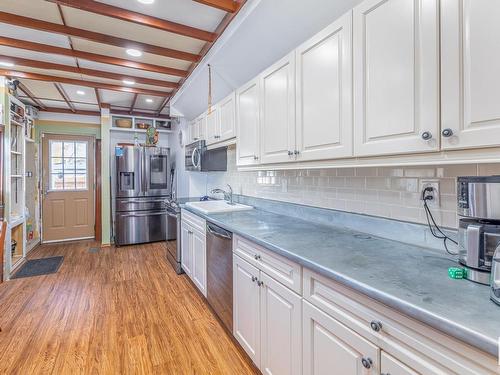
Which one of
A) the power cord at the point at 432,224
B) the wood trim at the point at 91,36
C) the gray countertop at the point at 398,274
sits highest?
the wood trim at the point at 91,36

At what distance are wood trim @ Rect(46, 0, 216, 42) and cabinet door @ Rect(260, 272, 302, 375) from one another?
6.84 ft

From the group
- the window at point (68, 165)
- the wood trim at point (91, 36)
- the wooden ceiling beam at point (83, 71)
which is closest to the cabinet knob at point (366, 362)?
the wood trim at point (91, 36)

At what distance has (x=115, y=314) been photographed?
2477mm

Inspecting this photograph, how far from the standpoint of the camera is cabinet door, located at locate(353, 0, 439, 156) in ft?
3.26

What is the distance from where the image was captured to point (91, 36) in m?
2.39

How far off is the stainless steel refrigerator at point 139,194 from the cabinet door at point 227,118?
2.39 meters

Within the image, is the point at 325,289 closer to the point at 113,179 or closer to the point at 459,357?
the point at 459,357

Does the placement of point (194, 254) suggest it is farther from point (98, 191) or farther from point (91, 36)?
point (98, 191)

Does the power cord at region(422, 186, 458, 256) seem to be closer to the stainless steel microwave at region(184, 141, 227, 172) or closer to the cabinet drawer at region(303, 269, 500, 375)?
the cabinet drawer at region(303, 269, 500, 375)

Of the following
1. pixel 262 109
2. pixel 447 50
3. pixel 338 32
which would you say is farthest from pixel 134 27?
pixel 447 50

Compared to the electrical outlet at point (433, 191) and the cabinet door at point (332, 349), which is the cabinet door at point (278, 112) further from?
the cabinet door at point (332, 349)

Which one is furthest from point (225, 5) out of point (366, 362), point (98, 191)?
point (98, 191)

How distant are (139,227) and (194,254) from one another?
252cm

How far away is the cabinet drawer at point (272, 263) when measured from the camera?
4.18 ft
